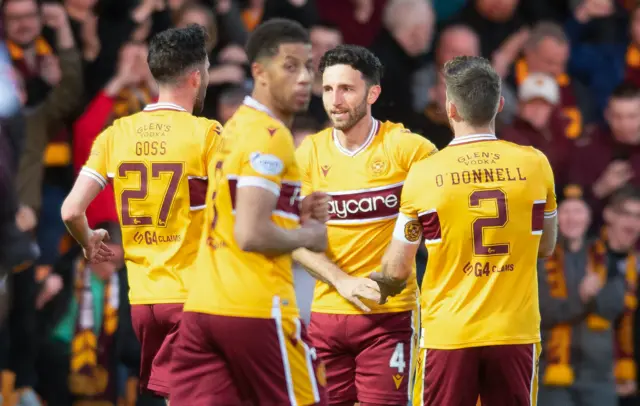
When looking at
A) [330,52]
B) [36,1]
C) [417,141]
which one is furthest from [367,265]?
[36,1]

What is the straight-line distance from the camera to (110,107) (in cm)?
987

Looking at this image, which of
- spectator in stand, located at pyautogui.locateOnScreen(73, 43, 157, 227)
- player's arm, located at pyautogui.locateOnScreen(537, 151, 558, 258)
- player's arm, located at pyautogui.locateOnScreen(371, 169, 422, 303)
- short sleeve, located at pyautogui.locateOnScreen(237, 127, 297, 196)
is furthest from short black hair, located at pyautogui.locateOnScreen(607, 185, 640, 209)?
short sleeve, located at pyautogui.locateOnScreen(237, 127, 297, 196)

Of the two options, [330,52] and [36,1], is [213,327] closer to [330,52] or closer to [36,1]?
[330,52]

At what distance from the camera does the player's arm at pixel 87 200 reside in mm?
6961

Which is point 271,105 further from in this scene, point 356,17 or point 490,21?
point 490,21

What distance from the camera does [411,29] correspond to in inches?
454

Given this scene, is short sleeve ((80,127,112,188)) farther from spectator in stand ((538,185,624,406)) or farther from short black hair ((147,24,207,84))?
spectator in stand ((538,185,624,406))

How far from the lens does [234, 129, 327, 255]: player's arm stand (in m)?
5.30

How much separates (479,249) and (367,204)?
1.29 m

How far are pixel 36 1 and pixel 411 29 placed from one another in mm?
3435

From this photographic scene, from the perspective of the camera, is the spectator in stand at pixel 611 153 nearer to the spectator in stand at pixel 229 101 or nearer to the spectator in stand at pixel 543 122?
the spectator in stand at pixel 543 122

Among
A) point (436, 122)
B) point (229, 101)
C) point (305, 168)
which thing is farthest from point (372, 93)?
point (436, 122)

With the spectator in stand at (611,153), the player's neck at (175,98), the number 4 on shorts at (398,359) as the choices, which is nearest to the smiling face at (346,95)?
the player's neck at (175,98)

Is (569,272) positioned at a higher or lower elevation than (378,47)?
lower
